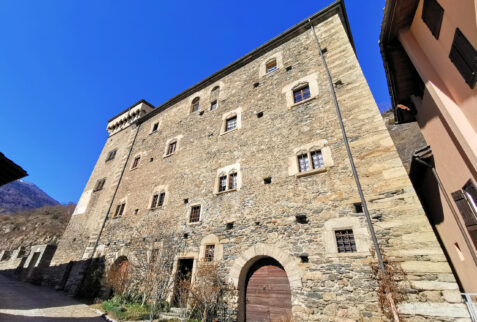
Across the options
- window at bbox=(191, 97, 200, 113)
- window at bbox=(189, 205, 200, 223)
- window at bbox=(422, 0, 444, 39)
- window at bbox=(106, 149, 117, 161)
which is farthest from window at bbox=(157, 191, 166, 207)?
window at bbox=(422, 0, 444, 39)

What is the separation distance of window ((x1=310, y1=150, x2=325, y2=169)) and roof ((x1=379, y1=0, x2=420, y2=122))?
12.1 feet

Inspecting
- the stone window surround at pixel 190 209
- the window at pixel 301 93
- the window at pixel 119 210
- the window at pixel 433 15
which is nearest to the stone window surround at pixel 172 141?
the window at pixel 119 210

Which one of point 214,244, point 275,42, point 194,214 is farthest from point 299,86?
point 214,244

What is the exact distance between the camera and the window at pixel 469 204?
4.91 metres

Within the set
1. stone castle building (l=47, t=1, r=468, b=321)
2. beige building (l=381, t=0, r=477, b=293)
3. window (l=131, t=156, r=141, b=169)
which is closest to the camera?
beige building (l=381, t=0, r=477, b=293)

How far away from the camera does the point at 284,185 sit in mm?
8000

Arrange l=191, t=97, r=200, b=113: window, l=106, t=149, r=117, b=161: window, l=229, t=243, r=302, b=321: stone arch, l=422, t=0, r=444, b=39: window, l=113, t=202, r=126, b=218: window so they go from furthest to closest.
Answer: l=106, t=149, r=117, b=161: window < l=191, t=97, r=200, b=113: window < l=113, t=202, r=126, b=218: window < l=229, t=243, r=302, b=321: stone arch < l=422, t=0, r=444, b=39: window

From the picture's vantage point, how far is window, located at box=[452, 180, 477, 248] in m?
4.91

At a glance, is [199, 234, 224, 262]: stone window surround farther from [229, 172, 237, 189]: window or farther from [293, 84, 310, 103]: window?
[293, 84, 310, 103]: window

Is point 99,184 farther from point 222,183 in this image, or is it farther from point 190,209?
point 222,183

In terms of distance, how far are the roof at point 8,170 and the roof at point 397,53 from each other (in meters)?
10.8

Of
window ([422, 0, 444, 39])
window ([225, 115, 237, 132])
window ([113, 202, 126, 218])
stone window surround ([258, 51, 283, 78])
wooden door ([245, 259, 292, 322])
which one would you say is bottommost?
wooden door ([245, 259, 292, 322])

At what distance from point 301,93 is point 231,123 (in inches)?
160

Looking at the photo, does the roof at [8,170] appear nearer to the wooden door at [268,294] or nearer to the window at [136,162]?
the wooden door at [268,294]
